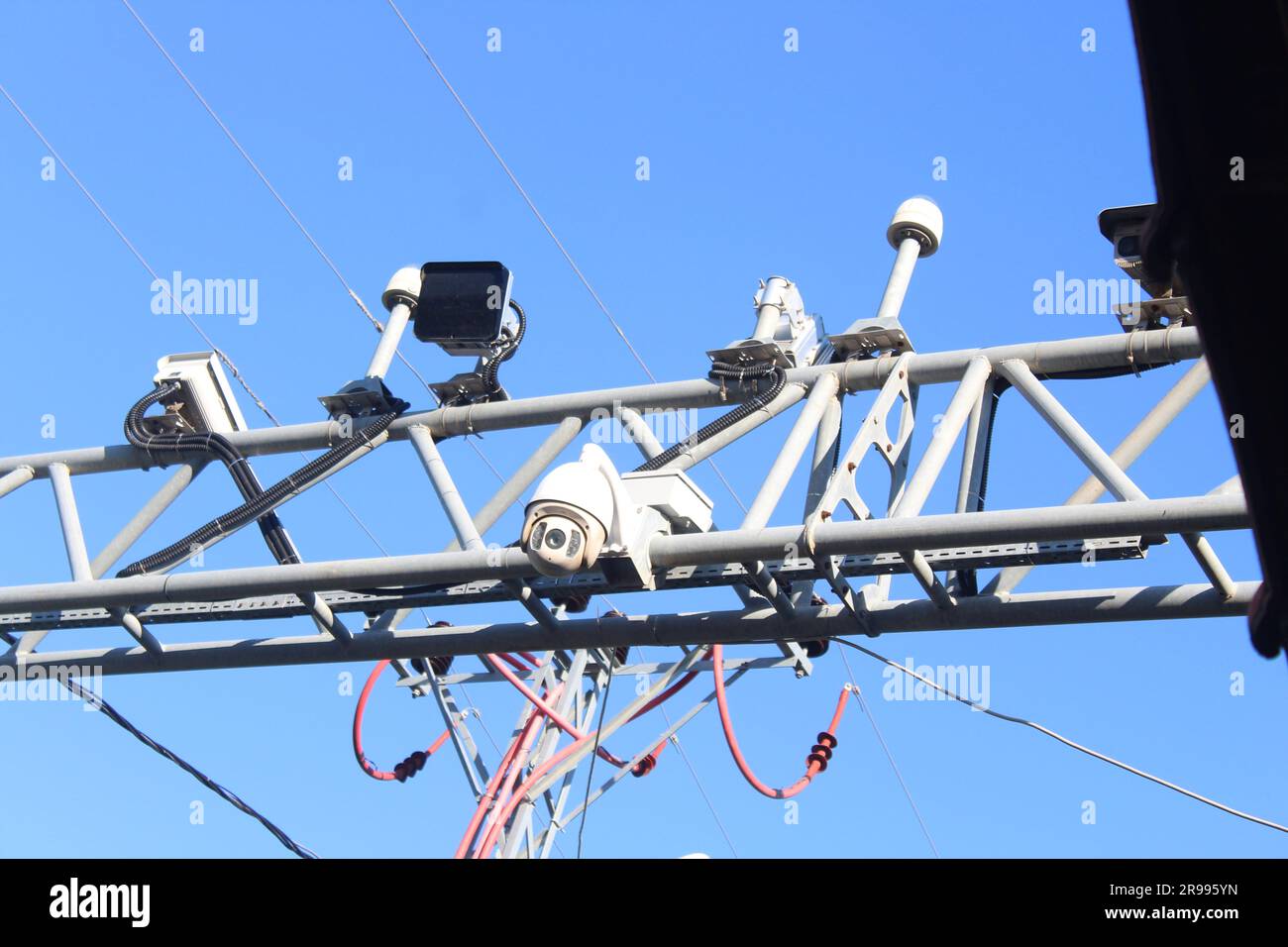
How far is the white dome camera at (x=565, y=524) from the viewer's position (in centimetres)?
653

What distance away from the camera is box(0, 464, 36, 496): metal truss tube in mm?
9031

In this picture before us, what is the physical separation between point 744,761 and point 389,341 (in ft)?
12.2

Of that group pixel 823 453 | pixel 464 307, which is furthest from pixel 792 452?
pixel 464 307

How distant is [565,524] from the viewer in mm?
6543

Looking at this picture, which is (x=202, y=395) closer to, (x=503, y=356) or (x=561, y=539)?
(x=503, y=356)

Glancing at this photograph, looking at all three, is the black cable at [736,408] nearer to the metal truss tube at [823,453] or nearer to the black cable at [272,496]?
the metal truss tube at [823,453]

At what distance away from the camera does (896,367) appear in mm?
7562

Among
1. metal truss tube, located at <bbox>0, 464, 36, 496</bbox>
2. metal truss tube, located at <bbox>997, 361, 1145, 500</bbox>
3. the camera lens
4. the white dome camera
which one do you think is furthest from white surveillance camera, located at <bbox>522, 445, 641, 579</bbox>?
metal truss tube, located at <bbox>0, 464, 36, 496</bbox>

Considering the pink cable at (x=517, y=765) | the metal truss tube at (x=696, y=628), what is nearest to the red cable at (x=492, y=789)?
the pink cable at (x=517, y=765)

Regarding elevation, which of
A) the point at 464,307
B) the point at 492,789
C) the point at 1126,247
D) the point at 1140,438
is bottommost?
the point at 492,789

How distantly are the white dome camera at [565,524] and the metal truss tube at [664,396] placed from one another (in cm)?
146
